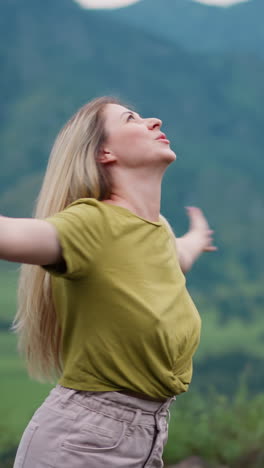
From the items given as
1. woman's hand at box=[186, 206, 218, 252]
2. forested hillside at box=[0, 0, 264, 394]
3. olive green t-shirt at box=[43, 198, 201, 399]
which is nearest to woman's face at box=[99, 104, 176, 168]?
olive green t-shirt at box=[43, 198, 201, 399]

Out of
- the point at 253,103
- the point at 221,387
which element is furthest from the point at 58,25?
the point at 221,387

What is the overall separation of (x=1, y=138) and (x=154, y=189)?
2.76 m

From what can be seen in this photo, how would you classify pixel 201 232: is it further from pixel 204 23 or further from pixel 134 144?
pixel 204 23

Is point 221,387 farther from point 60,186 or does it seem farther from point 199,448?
point 60,186

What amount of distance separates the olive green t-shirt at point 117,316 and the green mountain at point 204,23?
138 inches

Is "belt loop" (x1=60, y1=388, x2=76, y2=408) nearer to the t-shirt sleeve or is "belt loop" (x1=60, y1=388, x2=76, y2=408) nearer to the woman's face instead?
the t-shirt sleeve

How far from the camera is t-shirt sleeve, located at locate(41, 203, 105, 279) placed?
1.47 meters

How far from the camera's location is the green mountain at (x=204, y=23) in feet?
16.1

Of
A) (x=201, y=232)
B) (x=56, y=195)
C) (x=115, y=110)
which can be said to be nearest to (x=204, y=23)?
(x=201, y=232)

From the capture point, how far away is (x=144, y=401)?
161cm

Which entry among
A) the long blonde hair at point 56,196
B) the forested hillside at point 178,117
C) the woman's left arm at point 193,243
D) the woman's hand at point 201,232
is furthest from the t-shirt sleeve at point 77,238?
the forested hillside at point 178,117

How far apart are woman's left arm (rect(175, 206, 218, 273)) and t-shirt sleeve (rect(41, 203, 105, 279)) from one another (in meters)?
0.52

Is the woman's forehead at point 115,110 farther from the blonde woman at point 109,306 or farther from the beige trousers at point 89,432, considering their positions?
the beige trousers at point 89,432

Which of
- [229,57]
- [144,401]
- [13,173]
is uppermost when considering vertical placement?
[229,57]
